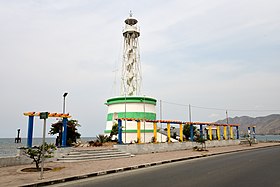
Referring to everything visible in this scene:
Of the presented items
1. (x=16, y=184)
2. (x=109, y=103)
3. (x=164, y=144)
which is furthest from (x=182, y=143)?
(x=16, y=184)

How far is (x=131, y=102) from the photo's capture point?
100ft

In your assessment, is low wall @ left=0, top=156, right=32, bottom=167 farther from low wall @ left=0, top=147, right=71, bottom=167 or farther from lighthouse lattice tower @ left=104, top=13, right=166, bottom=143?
lighthouse lattice tower @ left=104, top=13, right=166, bottom=143

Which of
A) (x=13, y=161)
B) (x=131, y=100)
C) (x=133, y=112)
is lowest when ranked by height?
(x=13, y=161)

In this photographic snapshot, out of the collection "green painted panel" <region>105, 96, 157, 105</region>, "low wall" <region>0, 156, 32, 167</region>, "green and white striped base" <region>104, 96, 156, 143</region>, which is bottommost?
"low wall" <region>0, 156, 32, 167</region>

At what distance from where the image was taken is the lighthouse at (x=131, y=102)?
29609 mm

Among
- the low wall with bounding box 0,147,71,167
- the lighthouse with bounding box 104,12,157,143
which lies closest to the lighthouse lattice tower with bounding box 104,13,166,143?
the lighthouse with bounding box 104,12,157,143

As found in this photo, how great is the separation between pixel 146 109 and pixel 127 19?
14.5 meters

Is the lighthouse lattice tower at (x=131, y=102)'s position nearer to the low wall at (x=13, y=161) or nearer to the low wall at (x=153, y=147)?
the low wall at (x=153, y=147)

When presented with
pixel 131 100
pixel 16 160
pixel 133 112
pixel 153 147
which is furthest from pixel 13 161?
pixel 131 100

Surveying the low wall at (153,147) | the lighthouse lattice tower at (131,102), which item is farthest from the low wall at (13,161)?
the lighthouse lattice tower at (131,102)

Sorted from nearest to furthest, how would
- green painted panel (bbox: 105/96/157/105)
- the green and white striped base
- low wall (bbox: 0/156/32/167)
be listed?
1. low wall (bbox: 0/156/32/167)
2. the green and white striped base
3. green painted panel (bbox: 105/96/157/105)

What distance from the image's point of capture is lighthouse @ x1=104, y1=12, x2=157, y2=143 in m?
29.6

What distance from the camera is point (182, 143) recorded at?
23906 mm

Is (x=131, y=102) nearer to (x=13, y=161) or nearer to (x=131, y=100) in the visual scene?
(x=131, y=100)
